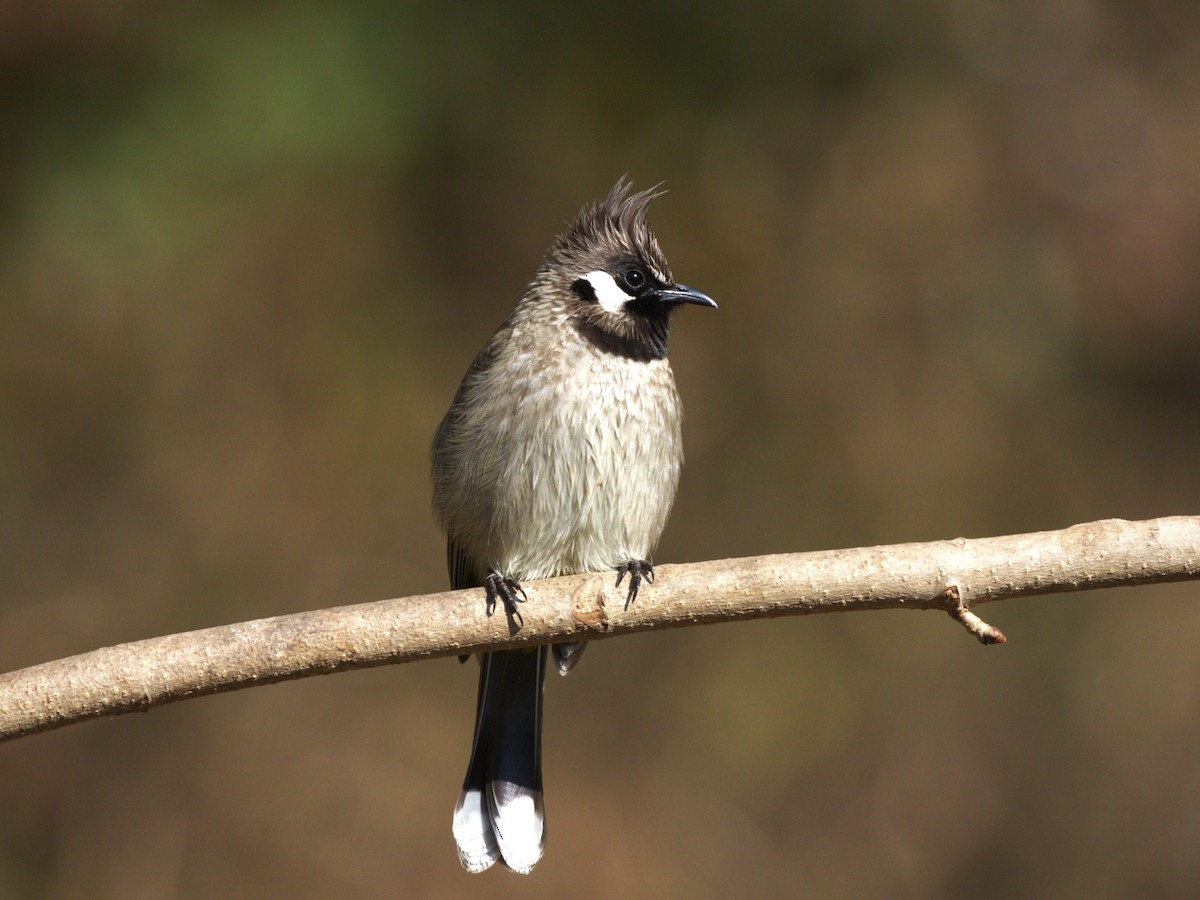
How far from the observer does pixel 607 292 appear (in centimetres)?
352

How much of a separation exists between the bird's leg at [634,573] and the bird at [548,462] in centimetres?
3

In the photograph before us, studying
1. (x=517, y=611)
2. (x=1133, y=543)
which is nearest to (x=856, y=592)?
(x=1133, y=543)

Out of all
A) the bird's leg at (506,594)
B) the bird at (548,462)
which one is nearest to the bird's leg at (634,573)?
the bird at (548,462)

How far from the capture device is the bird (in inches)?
127

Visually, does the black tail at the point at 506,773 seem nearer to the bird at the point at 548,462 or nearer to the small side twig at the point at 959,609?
the bird at the point at 548,462

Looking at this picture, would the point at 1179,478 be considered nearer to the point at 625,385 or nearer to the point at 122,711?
the point at 625,385

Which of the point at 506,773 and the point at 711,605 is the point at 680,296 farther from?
the point at 506,773

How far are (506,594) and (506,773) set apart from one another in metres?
0.90

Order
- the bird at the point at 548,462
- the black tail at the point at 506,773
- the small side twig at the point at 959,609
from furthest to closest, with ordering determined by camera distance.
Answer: the black tail at the point at 506,773, the bird at the point at 548,462, the small side twig at the point at 959,609

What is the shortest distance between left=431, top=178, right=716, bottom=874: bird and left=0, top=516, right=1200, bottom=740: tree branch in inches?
19.4

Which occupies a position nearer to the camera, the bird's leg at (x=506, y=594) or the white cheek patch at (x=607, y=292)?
the bird's leg at (x=506, y=594)

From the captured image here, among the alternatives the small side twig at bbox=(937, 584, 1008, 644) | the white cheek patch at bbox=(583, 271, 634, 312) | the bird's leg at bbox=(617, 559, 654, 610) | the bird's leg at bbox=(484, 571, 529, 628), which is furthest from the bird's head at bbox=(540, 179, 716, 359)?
the small side twig at bbox=(937, 584, 1008, 644)

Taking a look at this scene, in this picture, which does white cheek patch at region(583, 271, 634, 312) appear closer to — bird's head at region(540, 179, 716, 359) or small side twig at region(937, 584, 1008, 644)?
bird's head at region(540, 179, 716, 359)

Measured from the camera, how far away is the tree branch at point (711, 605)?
240 centimetres
